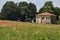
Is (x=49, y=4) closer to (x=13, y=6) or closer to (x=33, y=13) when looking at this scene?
(x=33, y=13)

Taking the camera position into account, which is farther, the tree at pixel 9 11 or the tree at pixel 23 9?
the tree at pixel 23 9

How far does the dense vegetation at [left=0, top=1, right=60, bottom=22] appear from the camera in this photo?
91306 millimetres

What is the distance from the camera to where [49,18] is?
294 ft

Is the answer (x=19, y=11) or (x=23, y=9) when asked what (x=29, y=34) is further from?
(x=23, y=9)

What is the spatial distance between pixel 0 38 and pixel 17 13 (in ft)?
269

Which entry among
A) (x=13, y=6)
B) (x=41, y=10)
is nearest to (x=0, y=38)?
A: (x=13, y=6)

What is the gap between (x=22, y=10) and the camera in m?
98.4

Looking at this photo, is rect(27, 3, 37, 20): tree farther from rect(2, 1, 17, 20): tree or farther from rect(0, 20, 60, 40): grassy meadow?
rect(0, 20, 60, 40): grassy meadow

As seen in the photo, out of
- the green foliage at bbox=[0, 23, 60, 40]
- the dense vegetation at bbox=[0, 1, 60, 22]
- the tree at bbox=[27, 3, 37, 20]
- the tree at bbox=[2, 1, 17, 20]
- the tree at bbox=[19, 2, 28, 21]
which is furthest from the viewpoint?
the tree at bbox=[27, 3, 37, 20]

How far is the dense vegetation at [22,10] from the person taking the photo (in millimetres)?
91306

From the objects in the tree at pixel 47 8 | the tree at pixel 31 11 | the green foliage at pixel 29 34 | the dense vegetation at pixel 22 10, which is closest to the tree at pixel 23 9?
the dense vegetation at pixel 22 10

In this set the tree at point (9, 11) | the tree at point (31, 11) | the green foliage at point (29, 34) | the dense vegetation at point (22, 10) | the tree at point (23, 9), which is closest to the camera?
the green foliage at point (29, 34)

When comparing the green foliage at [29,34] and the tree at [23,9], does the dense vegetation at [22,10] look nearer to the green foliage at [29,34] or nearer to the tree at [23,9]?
the tree at [23,9]

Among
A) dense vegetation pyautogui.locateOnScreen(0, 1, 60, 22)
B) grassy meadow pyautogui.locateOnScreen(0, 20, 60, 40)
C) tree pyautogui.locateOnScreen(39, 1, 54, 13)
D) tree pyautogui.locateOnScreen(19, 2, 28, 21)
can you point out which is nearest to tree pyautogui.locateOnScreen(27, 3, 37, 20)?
dense vegetation pyautogui.locateOnScreen(0, 1, 60, 22)
